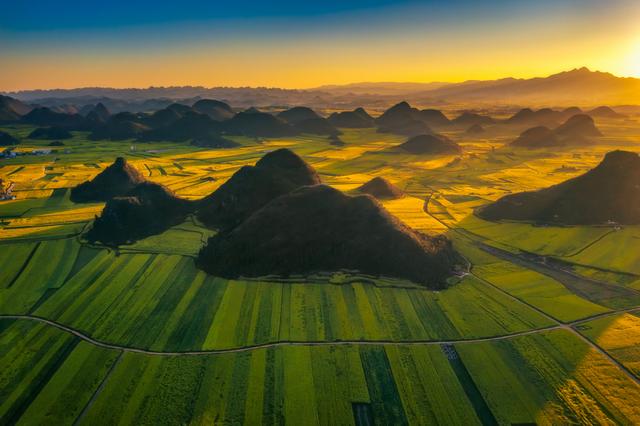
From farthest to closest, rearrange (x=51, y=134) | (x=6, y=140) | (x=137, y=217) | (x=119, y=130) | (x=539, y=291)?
(x=119, y=130) < (x=51, y=134) < (x=6, y=140) < (x=137, y=217) < (x=539, y=291)

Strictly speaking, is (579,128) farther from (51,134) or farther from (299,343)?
(51,134)

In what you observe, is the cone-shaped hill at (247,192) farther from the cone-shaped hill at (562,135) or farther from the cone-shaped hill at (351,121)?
the cone-shaped hill at (351,121)

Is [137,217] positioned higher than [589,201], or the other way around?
[589,201]

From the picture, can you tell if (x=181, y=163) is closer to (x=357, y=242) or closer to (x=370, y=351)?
(x=357, y=242)

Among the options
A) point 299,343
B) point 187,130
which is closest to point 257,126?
point 187,130

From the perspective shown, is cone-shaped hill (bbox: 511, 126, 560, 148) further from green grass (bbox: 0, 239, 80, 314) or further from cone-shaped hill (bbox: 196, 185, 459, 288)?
green grass (bbox: 0, 239, 80, 314)

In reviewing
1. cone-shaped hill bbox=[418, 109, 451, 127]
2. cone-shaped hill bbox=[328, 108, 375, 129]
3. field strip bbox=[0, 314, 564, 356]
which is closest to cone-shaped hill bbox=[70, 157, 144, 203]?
field strip bbox=[0, 314, 564, 356]

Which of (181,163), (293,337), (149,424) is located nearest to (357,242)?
(293,337)

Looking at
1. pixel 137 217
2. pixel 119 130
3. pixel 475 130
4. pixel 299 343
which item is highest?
pixel 119 130

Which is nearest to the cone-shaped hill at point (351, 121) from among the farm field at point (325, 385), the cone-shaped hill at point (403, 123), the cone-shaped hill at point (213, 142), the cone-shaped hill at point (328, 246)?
the cone-shaped hill at point (403, 123)
